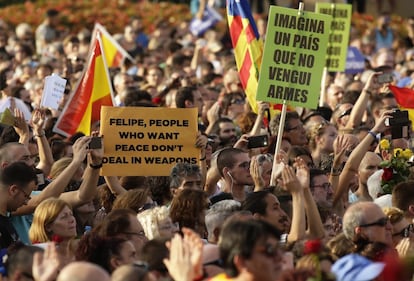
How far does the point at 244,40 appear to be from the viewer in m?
15.2

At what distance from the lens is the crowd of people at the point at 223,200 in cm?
796

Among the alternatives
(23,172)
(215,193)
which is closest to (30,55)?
(215,193)

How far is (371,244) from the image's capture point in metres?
9.50

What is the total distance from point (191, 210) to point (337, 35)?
8930 mm

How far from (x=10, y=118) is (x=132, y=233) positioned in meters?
3.71

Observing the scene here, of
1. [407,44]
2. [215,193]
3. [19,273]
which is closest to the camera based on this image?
[19,273]

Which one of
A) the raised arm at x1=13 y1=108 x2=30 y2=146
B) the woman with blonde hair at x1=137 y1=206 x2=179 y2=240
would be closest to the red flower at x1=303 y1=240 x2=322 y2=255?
the woman with blonde hair at x1=137 y1=206 x2=179 y2=240

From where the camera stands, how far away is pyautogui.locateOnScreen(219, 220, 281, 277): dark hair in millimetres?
7594

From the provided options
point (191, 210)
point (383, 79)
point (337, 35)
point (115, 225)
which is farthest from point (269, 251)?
point (337, 35)

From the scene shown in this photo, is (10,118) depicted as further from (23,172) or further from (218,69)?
(218,69)

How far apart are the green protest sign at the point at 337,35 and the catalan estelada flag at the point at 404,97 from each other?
2.45 meters

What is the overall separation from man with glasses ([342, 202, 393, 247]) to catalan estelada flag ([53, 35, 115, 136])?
17.4 ft

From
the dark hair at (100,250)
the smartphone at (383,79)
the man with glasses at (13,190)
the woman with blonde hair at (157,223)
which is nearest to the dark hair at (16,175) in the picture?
the man with glasses at (13,190)

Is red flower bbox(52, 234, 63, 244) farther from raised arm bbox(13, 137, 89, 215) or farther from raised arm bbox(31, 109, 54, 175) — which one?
raised arm bbox(31, 109, 54, 175)
